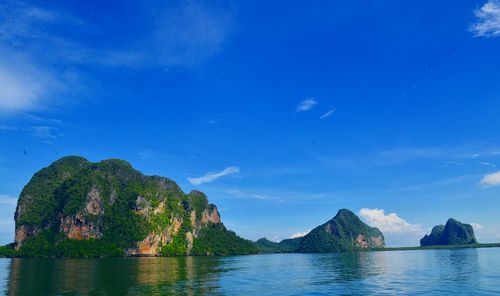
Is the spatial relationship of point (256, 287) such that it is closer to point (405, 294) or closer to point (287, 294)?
point (287, 294)

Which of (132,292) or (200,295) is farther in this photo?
(132,292)

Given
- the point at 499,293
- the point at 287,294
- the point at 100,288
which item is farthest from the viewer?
the point at 100,288

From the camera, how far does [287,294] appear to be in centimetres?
4572

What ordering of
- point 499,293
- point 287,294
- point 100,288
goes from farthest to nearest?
point 100,288
point 287,294
point 499,293

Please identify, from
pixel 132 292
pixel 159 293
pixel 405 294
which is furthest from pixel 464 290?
pixel 132 292

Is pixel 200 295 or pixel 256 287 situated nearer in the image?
pixel 200 295

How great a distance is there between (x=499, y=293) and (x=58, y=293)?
4973cm

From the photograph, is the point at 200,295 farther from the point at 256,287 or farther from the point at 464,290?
the point at 464,290

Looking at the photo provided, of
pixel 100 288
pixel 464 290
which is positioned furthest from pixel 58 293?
pixel 464 290

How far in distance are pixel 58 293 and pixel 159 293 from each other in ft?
39.6

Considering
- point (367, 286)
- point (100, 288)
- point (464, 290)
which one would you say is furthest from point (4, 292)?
point (464, 290)

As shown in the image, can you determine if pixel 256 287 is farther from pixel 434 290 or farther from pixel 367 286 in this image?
pixel 434 290

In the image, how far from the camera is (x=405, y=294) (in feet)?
143

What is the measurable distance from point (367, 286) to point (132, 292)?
2998 centimetres
